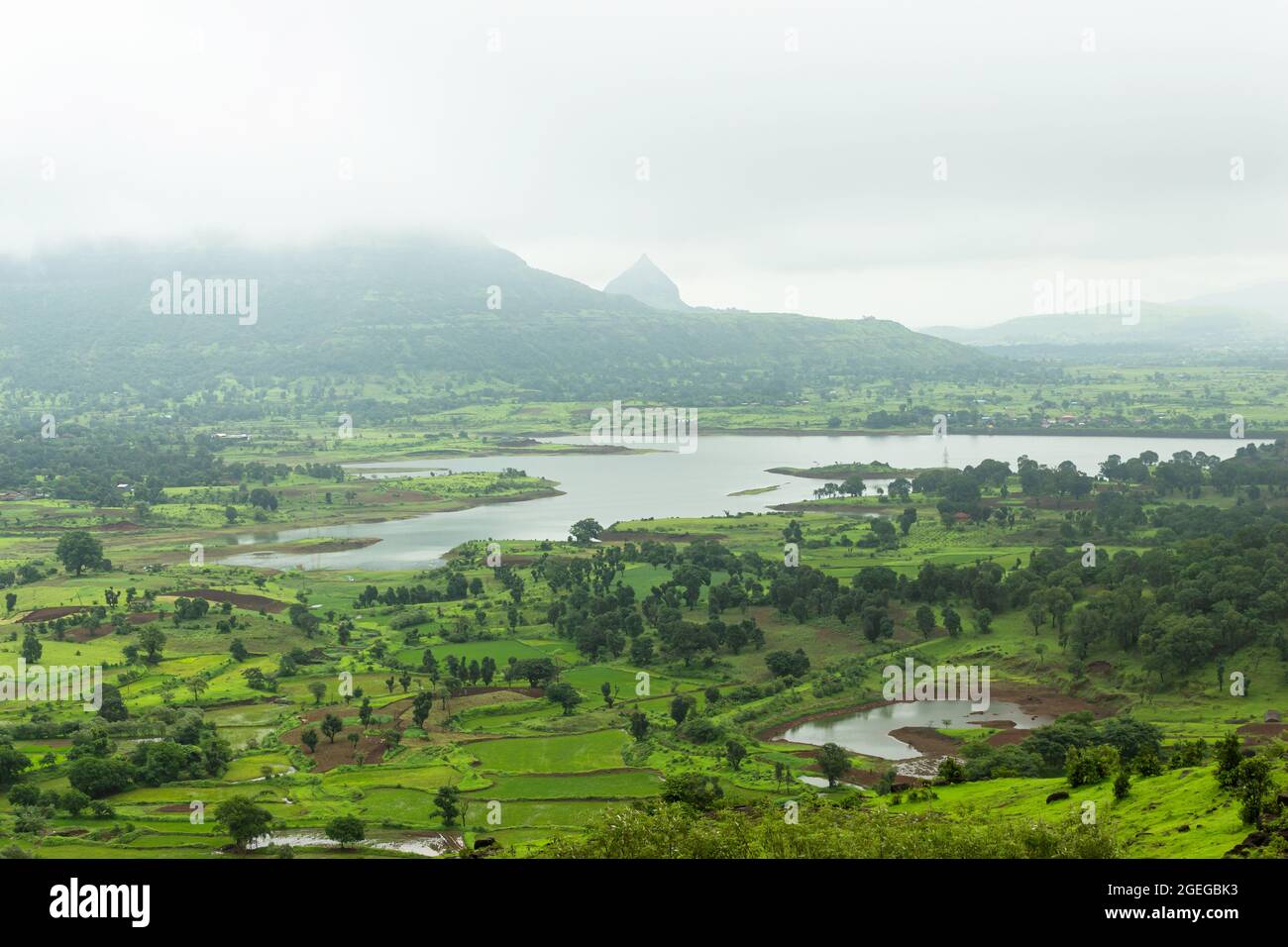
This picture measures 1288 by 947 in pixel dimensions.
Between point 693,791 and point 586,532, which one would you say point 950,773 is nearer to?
point 693,791

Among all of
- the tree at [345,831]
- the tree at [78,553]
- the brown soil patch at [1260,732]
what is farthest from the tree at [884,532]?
the tree at [345,831]

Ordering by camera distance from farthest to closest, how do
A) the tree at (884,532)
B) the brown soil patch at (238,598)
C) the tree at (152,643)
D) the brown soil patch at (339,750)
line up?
1. the tree at (884,532)
2. the brown soil patch at (238,598)
3. the tree at (152,643)
4. the brown soil patch at (339,750)

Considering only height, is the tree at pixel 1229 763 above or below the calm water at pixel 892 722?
above

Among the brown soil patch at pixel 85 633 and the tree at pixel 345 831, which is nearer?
the tree at pixel 345 831

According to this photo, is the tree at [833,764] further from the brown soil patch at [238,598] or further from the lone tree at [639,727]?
the brown soil patch at [238,598]

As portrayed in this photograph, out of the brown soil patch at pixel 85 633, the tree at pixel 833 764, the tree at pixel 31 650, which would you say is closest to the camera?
the tree at pixel 833 764

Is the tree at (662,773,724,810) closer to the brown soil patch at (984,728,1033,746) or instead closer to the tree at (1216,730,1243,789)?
the brown soil patch at (984,728,1033,746)
